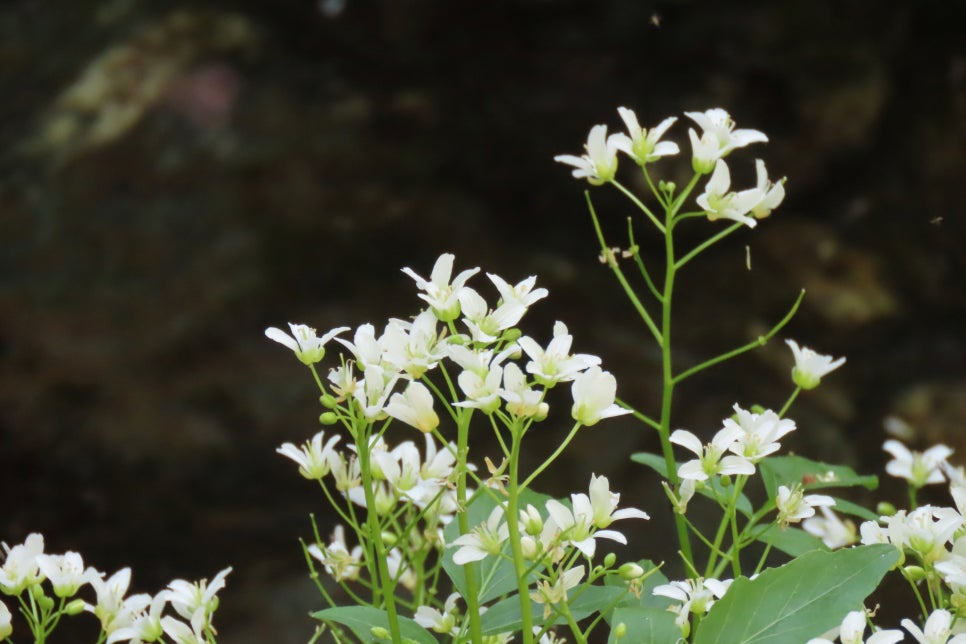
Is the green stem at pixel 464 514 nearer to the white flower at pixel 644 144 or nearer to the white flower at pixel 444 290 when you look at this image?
the white flower at pixel 444 290

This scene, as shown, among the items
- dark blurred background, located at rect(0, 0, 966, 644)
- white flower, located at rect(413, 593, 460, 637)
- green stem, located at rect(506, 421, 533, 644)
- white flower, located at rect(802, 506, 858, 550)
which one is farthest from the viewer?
dark blurred background, located at rect(0, 0, 966, 644)

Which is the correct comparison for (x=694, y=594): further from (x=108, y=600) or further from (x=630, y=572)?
(x=108, y=600)

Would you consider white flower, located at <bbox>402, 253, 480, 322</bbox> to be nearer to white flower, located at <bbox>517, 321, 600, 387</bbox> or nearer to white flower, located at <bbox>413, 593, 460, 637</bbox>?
white flower, located at <bbox>517, 321, 600, 387</bbox>

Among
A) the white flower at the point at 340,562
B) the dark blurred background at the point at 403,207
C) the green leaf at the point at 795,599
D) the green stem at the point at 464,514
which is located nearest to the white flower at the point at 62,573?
the white flower at the point at 340,562

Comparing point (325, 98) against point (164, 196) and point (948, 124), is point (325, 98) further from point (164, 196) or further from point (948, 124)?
point (948, 124)

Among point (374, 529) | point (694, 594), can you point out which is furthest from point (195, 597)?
point (694, 594)

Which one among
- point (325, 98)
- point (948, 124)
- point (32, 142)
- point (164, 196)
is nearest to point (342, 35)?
point (325, 98)

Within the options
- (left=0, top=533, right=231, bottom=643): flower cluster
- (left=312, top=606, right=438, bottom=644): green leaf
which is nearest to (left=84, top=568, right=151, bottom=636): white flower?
(left=0, top=533, right=231, bottom=643): flower cluster
